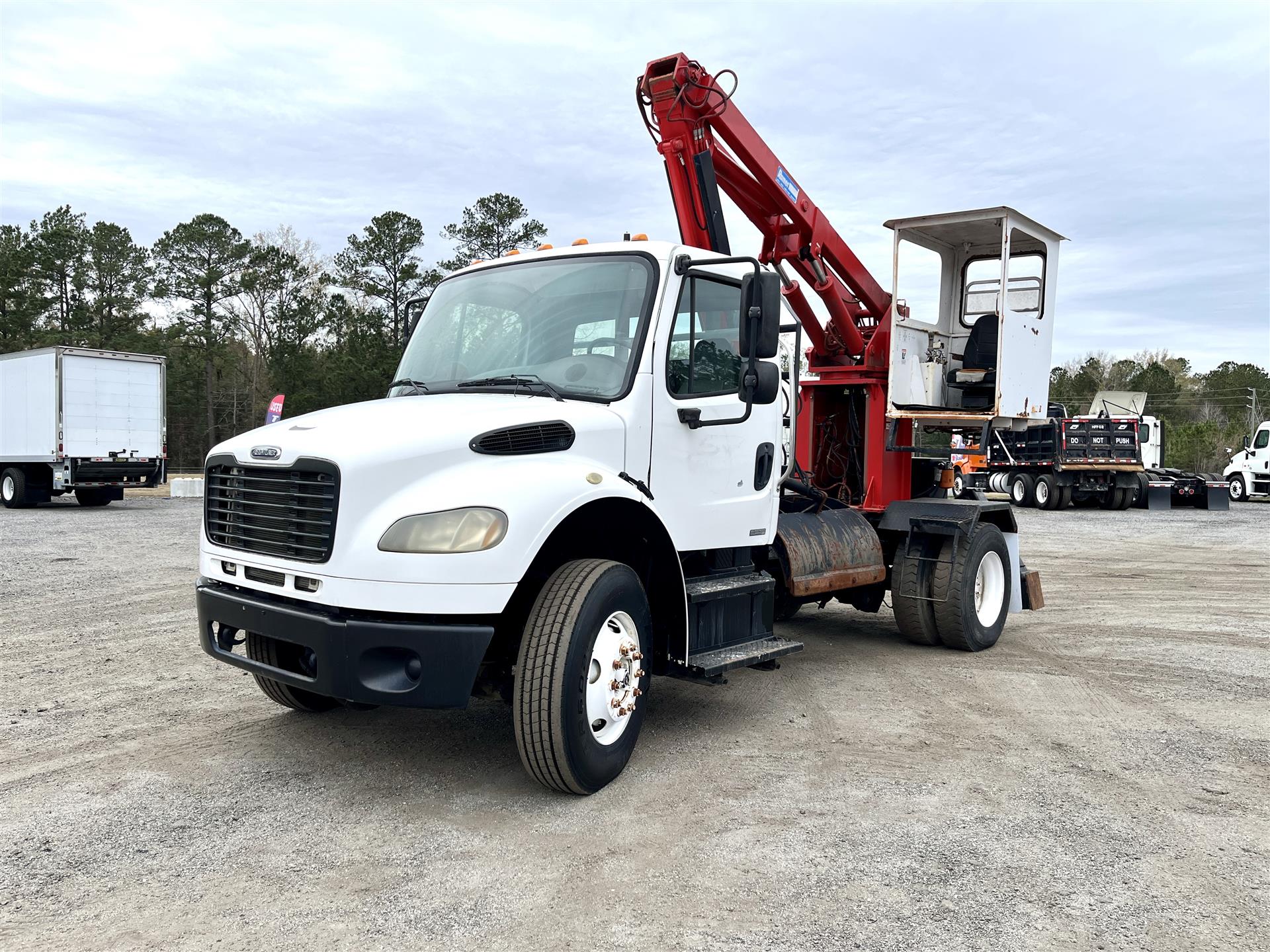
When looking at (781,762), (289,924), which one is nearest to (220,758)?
(289,924)

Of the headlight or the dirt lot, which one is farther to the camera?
the headlight

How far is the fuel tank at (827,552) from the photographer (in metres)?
6.81

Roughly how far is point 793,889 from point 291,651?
2627 mm

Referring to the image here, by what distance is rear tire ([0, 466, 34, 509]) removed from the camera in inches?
877

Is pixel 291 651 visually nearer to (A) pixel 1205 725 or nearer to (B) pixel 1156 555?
(A) pixel 1205 725

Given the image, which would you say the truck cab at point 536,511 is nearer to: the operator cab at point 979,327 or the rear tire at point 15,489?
the operator cab at point 979,327

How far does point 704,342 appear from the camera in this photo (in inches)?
212

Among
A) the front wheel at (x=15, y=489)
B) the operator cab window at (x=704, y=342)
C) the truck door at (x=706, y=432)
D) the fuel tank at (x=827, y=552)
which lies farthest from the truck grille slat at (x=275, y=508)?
the front wheel at (x=15, y=489)

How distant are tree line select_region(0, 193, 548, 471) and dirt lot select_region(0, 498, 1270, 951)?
41.7 m

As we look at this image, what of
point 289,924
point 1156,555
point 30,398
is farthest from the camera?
point 30,398

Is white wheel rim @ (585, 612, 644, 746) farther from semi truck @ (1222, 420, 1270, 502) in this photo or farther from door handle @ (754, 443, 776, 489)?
semi truck @ (1222, 420, 1270, 502)

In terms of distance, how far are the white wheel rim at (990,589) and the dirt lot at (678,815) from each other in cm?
82

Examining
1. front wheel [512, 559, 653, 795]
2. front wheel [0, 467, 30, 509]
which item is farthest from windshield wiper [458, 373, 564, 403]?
front wheel [0, 467, 30, 509]

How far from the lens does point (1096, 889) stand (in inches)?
145
